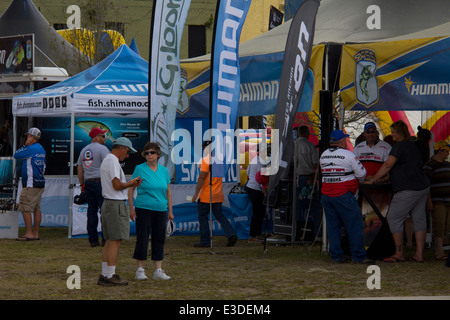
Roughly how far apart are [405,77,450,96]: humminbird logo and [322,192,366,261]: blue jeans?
1661 mm

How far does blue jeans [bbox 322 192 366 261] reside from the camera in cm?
1052

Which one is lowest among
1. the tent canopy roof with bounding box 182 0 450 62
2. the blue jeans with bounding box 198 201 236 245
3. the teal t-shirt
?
the blue jeans with bounding box 198 201 236 245

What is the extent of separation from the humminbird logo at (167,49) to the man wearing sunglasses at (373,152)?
3438 millimetres

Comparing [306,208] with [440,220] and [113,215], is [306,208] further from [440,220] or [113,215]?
[113,215]

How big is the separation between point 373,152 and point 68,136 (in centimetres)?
843

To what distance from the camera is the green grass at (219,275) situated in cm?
816

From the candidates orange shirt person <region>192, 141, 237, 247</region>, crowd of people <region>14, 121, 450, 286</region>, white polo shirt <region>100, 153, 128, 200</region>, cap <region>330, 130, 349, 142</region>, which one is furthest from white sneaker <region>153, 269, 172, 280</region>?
orange shirt person <region>192, 141, 237, 247</region>

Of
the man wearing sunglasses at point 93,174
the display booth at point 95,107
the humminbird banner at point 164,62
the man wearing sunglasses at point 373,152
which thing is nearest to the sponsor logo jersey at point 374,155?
the man wearing sunglasses at point 373,152

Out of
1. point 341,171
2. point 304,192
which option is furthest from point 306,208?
point 341,171

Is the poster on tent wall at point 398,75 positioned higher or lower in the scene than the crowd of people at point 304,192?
higher

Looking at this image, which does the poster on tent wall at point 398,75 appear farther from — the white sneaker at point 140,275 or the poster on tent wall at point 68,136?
the poster on tent wall at point 68,136

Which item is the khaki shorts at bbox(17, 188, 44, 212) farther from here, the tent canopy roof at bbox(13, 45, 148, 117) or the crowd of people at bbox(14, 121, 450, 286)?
the tent canopy roof at bbox(13, 45, 148, 117)

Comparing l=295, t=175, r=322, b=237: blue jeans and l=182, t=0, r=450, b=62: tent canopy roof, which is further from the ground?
l=182, t=0, r=450, b=62: tent canopy roof

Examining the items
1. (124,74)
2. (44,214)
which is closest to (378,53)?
(124,74)
